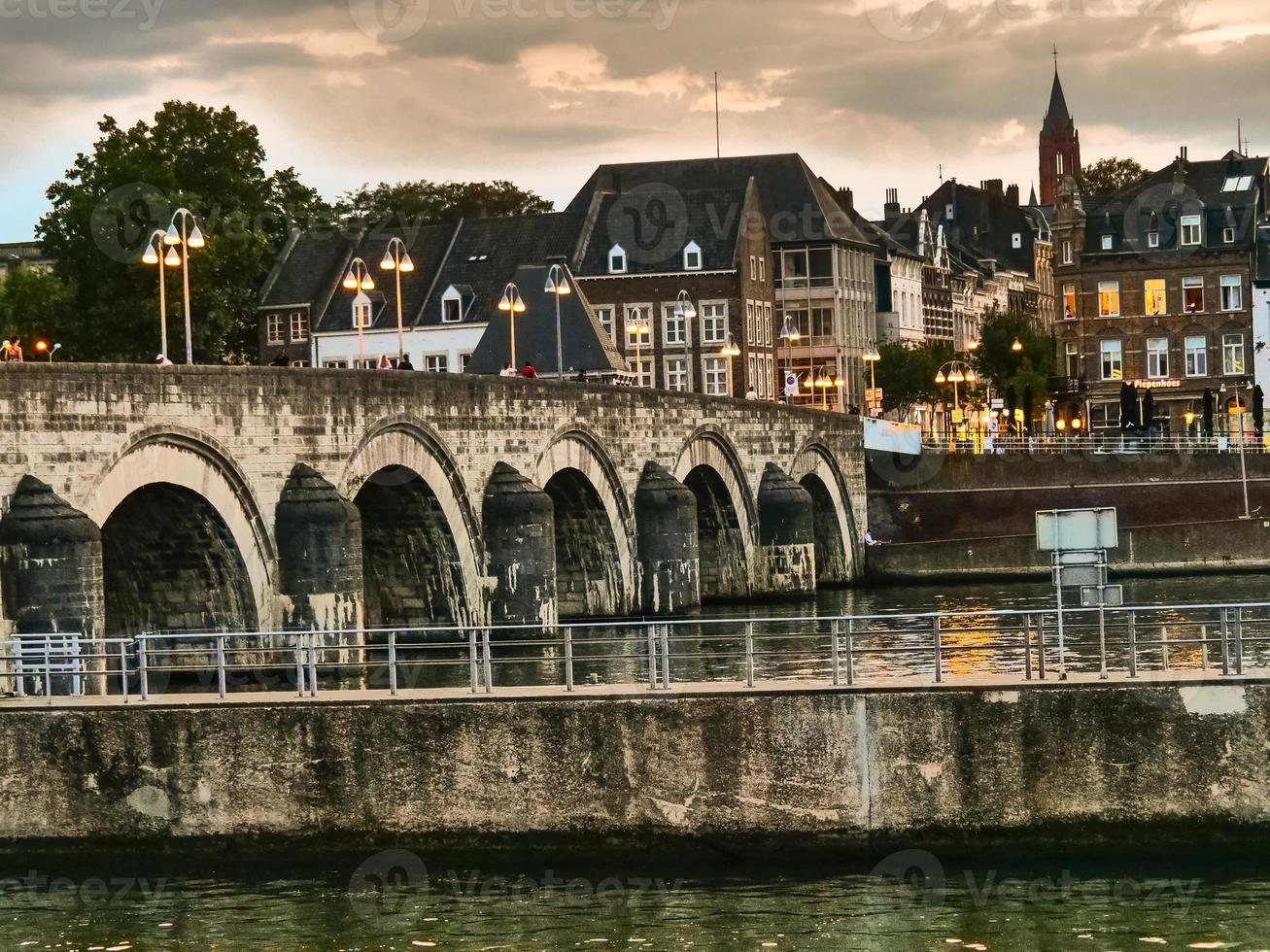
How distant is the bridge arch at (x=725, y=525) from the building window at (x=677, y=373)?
111 ft

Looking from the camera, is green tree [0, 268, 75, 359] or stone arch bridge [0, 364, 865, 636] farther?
green tree [0, 268, 75, 359]

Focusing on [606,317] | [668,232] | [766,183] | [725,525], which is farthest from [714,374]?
[725,525]

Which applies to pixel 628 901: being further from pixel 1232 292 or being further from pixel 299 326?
pixel 1232 292

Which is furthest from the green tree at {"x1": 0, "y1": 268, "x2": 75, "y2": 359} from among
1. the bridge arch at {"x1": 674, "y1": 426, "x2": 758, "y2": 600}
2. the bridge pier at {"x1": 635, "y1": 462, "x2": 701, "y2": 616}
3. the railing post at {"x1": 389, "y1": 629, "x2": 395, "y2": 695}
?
the railing post at {"x1": 389, "y1": 629, "x2": 395, "y2": 695}

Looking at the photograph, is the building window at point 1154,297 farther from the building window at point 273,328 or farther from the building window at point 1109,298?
the building window at point 273,328

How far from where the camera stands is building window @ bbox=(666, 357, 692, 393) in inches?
3957

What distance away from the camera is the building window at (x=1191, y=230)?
322 feet

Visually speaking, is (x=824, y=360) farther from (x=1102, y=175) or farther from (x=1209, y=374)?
(x=1102, y=175)

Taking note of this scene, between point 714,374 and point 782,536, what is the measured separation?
1344 inches

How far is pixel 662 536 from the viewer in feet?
189

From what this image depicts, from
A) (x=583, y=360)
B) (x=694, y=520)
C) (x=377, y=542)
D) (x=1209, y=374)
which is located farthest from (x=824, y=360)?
(x=377, y=542)

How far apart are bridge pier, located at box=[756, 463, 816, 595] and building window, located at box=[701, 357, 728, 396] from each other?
32.7 m

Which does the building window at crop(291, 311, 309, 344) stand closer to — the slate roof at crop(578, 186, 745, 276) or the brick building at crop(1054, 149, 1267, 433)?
the slate roof at crop(578, 186, 745, 276)

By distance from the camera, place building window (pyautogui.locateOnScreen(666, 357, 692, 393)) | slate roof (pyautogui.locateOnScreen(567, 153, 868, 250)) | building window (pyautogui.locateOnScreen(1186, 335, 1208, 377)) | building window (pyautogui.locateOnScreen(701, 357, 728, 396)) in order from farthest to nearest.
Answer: slate roof (pyautogui.locateOnScreen(567, 153, 868, 250))
building window (pyautogui.locateOnScreen(666, 357, 692, 393))
building window (pyautogui.locateOnScreen(701, 357, 728, 396))
building window (pyautogui.locateOnScreen(1186, 335, 1208, 377))
